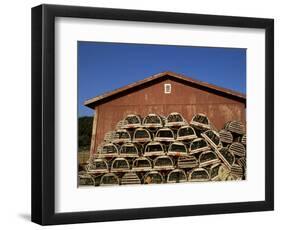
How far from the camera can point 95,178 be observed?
7.62 metres

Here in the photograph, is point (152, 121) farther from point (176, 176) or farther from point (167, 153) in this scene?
point (176, 176)

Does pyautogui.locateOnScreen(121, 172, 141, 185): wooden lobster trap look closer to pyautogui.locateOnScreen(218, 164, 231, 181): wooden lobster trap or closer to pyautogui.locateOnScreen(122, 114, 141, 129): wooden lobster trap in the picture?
pyautogui.locateOnScreen(122, 114, 141, 129): wooden lobster trap

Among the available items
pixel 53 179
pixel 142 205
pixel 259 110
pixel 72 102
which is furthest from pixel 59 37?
pixel 259 110

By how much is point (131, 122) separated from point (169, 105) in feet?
1.39

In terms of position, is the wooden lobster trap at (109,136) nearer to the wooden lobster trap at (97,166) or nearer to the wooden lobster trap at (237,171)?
the wooden lobster trap at (97,166)

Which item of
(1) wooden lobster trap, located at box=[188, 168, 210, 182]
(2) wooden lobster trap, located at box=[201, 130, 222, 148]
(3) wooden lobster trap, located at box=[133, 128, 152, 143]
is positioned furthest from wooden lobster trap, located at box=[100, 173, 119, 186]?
(2) wooden lobster trap, located at box=[201, 130, 222, 148]

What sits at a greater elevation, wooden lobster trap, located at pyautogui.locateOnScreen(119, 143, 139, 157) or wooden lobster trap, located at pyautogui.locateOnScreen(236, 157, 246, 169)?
wooden lobster trap, located at pyautogui.locateOnScreen(119, 143, 139, 157)

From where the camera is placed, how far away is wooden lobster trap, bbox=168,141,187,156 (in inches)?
315

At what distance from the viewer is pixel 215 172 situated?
8.22 metres

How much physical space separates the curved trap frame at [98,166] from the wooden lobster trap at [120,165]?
73 mm

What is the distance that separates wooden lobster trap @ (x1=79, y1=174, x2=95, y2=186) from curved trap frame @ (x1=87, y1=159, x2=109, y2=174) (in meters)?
0.05

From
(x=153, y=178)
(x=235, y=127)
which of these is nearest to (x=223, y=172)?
(x=235, y=127)

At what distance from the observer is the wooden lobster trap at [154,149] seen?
792 cm

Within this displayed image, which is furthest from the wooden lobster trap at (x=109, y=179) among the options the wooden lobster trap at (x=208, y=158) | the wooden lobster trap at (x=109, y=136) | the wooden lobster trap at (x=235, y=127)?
the wooden lobster trap at (x=235, y=127)
